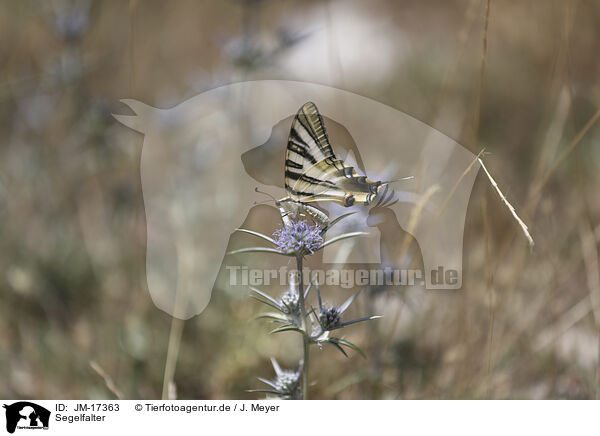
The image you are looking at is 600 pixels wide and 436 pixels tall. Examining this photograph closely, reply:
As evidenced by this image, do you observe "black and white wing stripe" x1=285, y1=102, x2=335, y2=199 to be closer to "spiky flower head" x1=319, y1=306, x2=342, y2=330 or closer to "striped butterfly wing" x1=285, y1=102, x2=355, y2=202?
"striped butterfly wing" x1=285, y1=102, x2=355, y2=202

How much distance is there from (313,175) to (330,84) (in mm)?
554

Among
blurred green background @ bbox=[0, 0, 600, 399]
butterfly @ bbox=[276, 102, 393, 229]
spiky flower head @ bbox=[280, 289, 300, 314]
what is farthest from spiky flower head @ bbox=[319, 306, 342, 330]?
blurred green background @ bbox=[0, 0, 600, 399]

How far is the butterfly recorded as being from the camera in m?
0.79

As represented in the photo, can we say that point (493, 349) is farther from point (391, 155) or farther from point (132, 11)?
point (132, 11)

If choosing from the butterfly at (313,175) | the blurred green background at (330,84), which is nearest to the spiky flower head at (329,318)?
the butterfly at (313,175)

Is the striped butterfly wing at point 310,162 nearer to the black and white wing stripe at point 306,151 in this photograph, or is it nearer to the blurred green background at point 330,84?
the black and white wing stripe at point 306,151

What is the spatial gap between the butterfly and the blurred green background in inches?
15.1

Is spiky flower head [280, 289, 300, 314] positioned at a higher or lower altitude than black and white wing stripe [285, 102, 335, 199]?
lower

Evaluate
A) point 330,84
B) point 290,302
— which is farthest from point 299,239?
point 330,84

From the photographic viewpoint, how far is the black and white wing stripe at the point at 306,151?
2.57 ft

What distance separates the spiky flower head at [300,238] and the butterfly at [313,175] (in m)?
0.03

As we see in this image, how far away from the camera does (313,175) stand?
812 millimetres
